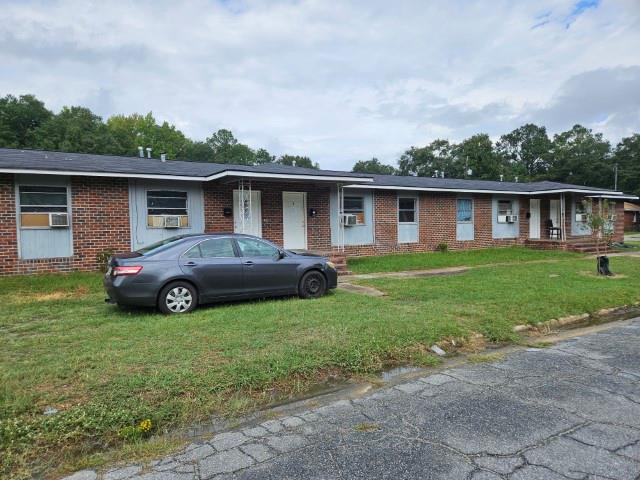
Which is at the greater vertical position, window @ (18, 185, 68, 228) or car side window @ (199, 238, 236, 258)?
window @ (18, 185, 68, 228)

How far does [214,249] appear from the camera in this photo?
24.0ft

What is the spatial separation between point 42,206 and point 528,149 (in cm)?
7639

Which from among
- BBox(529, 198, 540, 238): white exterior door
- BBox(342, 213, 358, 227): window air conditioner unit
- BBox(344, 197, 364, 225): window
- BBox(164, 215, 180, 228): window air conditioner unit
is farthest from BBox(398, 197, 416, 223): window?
BBox(164, 215, 180, 228): window air conditioner unit

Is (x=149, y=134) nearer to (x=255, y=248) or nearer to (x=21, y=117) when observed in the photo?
(x=21, y=117)

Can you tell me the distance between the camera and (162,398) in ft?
11.8

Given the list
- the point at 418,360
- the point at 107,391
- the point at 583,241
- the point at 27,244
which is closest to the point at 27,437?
the point at 107,391

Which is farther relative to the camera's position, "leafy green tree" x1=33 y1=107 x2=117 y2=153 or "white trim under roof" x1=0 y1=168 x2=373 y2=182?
"leafy green tree" x1=33 y1=107 x2=117 y2=153

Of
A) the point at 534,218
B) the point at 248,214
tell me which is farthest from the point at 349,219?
the point at 534,218

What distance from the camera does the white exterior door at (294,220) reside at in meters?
14.0

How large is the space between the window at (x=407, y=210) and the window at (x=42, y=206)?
11.3 meters

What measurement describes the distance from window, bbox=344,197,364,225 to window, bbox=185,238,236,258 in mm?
8387

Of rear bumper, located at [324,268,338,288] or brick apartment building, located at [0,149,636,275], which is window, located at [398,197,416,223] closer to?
brick apartment building, located at [0,149,636,275]

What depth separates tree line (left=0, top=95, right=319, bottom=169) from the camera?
136ft

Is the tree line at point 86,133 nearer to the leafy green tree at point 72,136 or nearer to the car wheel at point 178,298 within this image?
the leafy green tree at point 72,136
